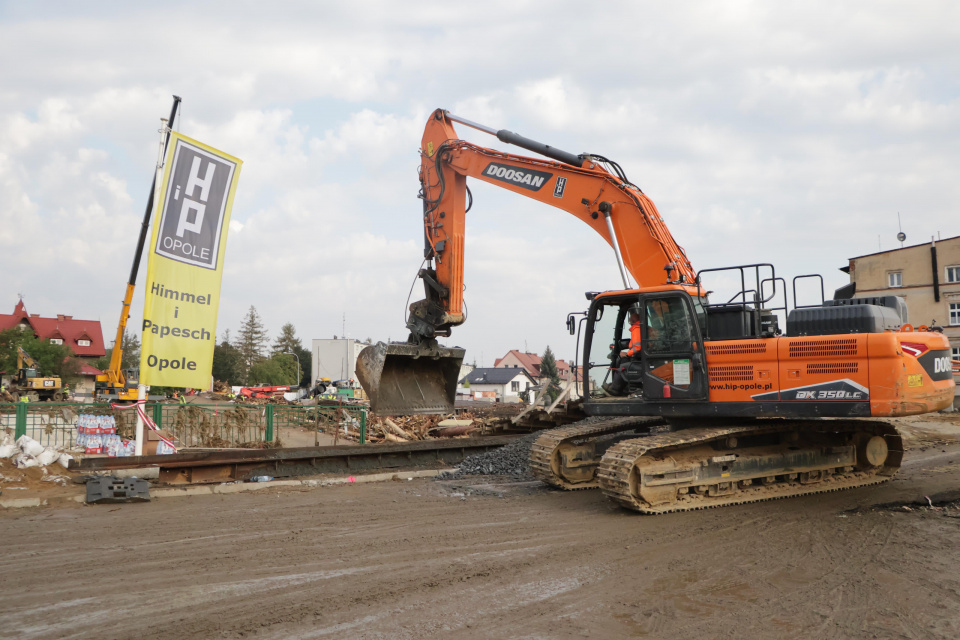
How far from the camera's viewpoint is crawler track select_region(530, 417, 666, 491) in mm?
9961

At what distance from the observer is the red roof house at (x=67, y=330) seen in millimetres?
68062

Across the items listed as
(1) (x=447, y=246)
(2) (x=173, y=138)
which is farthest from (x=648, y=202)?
(2) (x=173, y=138)

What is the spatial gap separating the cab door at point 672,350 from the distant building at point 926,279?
33705 mm

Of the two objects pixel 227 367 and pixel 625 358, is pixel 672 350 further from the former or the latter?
pixel 227 367

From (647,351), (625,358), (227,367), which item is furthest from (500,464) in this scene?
(227,367)

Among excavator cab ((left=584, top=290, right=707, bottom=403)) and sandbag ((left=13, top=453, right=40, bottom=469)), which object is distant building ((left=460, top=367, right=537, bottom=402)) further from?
sandbag ((left=13, top=453, right=40, bottom=469))

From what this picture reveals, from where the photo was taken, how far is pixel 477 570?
18.7ft

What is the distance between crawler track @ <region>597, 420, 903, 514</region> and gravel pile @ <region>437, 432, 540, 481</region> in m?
3.32

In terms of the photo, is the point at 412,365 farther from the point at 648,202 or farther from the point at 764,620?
the point at 764,620

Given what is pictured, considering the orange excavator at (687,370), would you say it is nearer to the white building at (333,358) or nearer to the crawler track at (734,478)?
the crawler track at (734,478)

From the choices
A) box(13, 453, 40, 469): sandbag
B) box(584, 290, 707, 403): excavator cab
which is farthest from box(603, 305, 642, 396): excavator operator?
box(13, 453, 40, 469): sandbag

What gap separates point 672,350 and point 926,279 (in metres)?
36.7

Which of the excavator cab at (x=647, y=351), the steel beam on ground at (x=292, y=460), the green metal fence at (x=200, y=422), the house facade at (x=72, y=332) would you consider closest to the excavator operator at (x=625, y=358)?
the excavator cab at (x=647, y=351)

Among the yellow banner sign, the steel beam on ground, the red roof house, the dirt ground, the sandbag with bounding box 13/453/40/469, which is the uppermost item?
the red roof house
